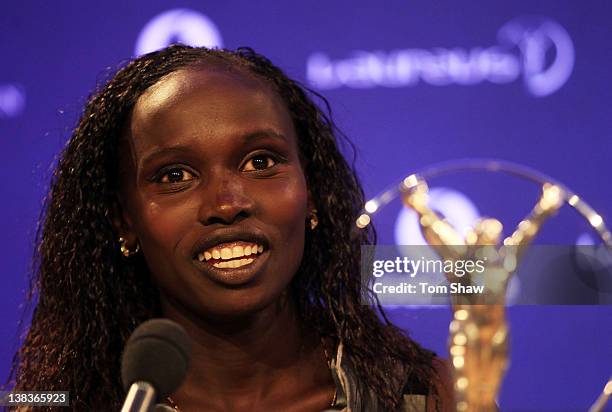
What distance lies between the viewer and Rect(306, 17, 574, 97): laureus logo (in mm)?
1769

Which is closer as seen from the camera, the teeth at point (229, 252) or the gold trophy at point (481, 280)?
the gold trophy at point (481, 280)

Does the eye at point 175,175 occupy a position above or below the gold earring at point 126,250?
above

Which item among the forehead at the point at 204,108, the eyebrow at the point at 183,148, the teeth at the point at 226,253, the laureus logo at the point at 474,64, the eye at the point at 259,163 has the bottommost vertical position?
the teeth at the point at 226,253

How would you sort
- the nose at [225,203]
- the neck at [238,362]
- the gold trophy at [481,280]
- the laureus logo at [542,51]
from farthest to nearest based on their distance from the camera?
the laureus logo at [542,51] → the neck at [238,362] → the nose at [225,203] → the gold trophy at [481,280]

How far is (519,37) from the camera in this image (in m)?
1.77

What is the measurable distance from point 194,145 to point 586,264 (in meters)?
0.56

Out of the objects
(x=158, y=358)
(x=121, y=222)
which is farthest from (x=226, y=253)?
(x=158, y=358)

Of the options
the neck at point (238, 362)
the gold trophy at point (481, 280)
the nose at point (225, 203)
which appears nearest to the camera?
the gold trophy at point (481, 280)

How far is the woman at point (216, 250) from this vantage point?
1.20 m

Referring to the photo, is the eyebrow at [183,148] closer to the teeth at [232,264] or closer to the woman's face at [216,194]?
the woman's face at [216,194]

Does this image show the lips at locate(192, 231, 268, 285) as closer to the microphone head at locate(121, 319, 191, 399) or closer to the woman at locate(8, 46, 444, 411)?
the woman at locate(8, 46, 444, 411)

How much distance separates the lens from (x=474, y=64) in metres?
1.80

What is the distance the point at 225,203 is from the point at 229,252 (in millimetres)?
55

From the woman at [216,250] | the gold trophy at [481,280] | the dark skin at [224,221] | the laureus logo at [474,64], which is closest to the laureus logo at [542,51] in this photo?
the laureus logo at [474,64]
